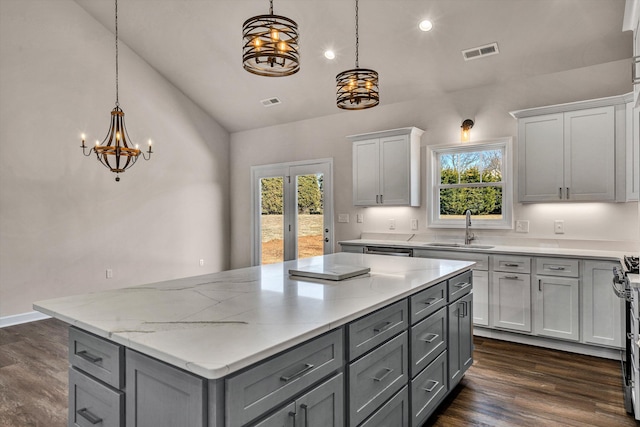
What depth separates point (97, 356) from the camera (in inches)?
57.0

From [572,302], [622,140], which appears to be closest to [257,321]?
[572,302]

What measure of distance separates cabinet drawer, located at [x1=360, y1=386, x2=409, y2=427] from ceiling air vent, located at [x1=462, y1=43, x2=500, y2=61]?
11.6 ft

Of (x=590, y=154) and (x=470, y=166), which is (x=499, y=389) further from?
(x=470, y=166)

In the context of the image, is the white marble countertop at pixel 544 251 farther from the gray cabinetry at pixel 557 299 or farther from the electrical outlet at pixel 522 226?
the electrical outlet at pixel 522 226

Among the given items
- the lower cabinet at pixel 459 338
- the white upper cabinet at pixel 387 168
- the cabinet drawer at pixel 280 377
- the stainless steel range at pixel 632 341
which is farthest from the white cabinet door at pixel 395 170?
the cabinet drawer at pixel 280 377

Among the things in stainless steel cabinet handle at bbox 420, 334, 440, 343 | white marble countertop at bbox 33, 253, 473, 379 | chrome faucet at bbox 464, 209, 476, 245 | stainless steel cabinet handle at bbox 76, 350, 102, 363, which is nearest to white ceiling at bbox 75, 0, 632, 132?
chrome faucet at bbox 464, 209, 476, 245

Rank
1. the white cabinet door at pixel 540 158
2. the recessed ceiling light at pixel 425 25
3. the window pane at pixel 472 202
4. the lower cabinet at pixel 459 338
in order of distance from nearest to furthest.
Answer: the lower cabinet at pixel 459 338
the white cabinet door at pixel 540 158
the recessed ceiling light at pixel 425 25
the window pane at pixel 472 202

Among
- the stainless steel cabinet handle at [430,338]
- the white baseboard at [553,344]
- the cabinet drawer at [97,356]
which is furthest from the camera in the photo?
the white baseboard at [553,344]

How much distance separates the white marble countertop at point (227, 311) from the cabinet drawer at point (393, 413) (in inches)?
19.2

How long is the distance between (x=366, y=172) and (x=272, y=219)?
2120 mm

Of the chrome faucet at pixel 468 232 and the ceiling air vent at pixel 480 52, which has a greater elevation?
the ceiling air vent at pixel 480 52

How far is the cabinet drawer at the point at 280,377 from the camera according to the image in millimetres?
1100

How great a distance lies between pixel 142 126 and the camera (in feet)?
18.8

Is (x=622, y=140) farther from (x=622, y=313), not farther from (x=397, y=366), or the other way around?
(x=397, y=366)
